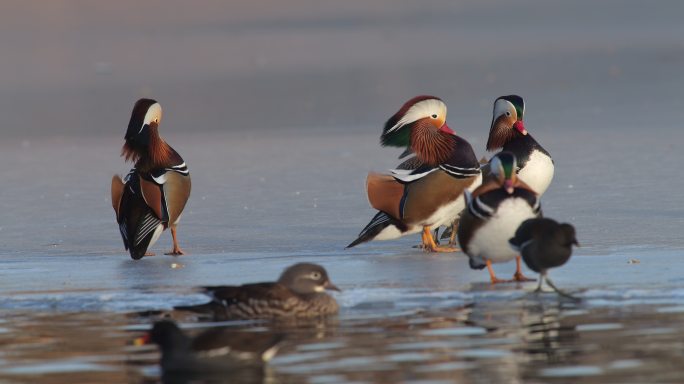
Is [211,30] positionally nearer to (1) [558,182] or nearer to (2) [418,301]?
(1) [558,182]

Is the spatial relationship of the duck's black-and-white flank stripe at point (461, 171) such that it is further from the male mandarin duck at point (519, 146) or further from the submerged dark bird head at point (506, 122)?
the submerged dark bird head at point (506, 122)

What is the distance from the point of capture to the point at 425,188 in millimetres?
10719

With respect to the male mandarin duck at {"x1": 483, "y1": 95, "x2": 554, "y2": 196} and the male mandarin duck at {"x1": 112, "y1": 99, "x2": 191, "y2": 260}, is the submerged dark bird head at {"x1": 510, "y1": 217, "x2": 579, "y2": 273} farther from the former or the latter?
A: the male mandarin duck at {"x1": 112, "y1": 99, "x2": 191, "y2": 260}

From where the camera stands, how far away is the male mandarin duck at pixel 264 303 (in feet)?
25.8

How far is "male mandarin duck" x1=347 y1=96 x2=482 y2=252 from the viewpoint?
1070 cm

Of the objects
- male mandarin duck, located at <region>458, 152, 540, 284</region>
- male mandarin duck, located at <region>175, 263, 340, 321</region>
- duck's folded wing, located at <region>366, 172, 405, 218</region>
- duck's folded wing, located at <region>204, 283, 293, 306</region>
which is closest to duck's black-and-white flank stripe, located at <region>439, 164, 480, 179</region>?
duck's folded wing, located at <region>366, 172, 405, 218</region>

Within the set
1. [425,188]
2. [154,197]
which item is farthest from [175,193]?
[425,188]

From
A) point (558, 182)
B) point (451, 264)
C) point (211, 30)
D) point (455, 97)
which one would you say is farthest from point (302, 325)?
point (211, 30)

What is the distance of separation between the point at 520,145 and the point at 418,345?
4.72m

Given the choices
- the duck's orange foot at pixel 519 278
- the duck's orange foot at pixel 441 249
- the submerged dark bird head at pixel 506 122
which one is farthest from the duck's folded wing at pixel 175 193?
the duck's orange foot at pixel 519 278

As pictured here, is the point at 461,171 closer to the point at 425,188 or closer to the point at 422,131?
the point at 425,188

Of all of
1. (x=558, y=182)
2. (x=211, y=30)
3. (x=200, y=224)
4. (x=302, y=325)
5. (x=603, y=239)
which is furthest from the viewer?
(x=211, y=30)

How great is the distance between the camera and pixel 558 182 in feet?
47.2

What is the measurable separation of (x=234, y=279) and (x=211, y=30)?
2364cm
